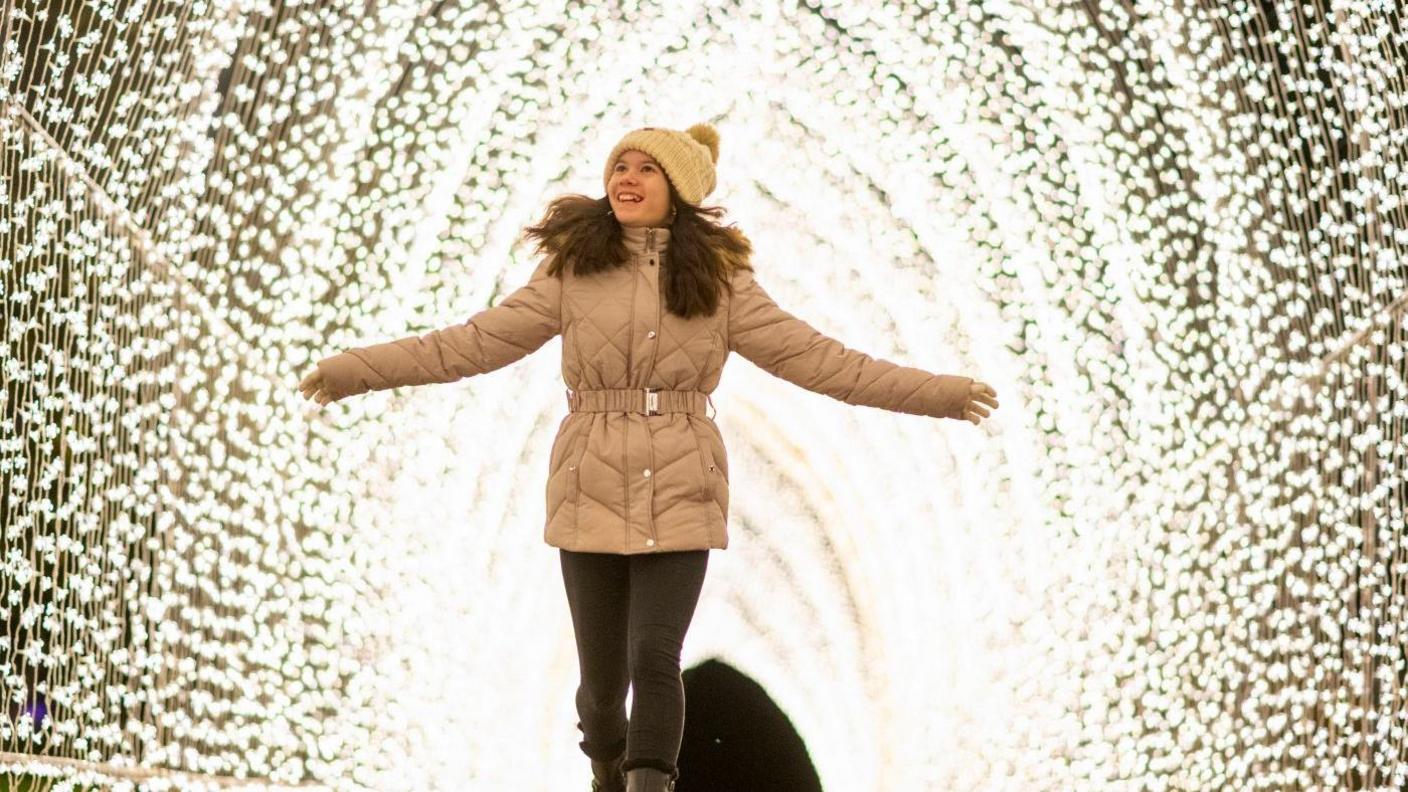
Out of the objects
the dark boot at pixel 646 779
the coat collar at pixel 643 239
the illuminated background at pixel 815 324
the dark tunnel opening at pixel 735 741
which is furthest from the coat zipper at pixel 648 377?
the dark tunnel opening at pixel 735 741

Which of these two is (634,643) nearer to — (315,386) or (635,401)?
(635,401)

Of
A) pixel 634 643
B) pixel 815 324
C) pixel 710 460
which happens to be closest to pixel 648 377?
pixel 710 460

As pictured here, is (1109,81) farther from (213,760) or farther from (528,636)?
Answer: (213,760)

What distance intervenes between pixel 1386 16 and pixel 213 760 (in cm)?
311

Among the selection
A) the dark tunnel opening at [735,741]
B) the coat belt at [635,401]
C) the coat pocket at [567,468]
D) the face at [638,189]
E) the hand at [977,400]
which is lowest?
the dark tunnel opening at [735,741]

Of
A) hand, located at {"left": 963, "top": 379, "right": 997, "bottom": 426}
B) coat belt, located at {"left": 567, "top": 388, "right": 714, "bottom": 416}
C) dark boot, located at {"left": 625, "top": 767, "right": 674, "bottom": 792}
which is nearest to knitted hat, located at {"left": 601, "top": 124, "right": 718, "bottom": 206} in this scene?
coat belt, located at {"left": 567, "top": 388, "right": 714, "bottom": 416}

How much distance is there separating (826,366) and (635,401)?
0.31 meters

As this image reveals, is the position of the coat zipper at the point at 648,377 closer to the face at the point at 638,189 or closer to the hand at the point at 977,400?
the face at the point at 638,189

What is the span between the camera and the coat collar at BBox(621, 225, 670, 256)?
255 centimetres

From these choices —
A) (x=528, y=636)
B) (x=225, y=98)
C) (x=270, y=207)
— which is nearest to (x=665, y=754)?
(x=528, y=636)

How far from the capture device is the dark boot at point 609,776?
2.61m

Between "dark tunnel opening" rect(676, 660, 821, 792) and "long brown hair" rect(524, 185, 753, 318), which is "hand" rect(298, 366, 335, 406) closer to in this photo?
"long brown hair" rect(524, 185, 753, 318)

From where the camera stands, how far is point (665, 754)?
2.41 m

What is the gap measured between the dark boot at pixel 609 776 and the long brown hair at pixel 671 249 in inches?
29.5
